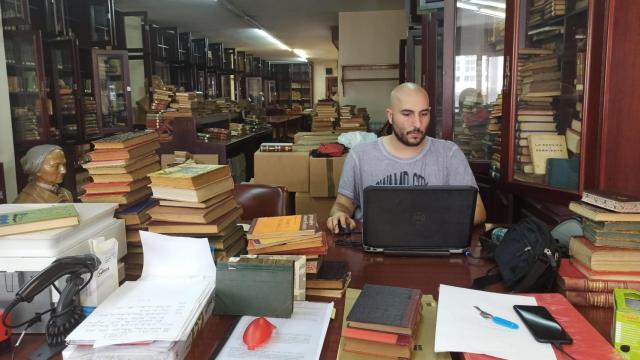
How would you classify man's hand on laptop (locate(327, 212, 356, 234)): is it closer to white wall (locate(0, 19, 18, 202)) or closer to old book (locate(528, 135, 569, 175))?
old book (locate(528, 135, 569, 175))

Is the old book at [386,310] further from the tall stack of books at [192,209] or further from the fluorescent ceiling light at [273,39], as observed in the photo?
the fluorescent ceiling light at [273,39]

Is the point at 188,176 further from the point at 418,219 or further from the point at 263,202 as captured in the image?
the point at 263,202

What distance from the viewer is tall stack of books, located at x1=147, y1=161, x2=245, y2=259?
143cm

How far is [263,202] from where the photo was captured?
2396mm

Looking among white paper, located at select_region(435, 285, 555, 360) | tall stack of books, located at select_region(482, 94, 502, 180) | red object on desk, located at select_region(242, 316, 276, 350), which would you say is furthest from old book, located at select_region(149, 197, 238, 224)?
tall stack of books, located at select_region(482, 94, 502, 180)

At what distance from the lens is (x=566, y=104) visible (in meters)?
2.38

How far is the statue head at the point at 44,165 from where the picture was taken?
8.23 ft

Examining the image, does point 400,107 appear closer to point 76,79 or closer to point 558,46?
point 558,46

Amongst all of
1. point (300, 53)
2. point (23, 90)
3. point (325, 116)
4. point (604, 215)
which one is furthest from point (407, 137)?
point (300, 53)

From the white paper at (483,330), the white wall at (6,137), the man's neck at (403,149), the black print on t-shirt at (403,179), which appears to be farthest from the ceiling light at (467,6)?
the white wall at (6,137)

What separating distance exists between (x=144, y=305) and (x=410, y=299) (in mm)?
583

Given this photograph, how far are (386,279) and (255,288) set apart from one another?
0.44m

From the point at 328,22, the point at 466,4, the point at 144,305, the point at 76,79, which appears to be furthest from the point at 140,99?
the point at 144,305

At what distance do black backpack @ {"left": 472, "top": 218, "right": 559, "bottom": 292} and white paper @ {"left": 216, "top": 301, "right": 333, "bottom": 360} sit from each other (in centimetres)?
48
